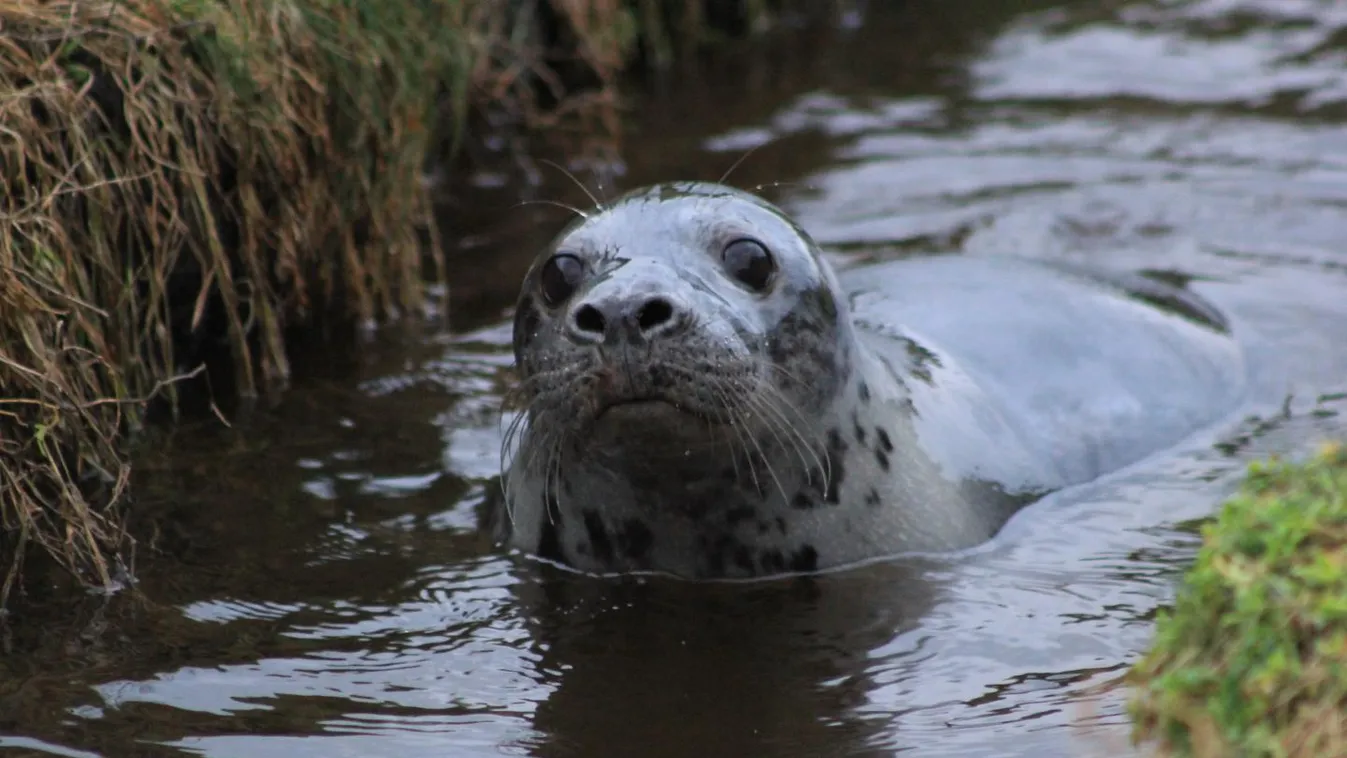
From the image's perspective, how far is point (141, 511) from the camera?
16.6 ft

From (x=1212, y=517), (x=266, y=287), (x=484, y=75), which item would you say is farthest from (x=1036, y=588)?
(x=484, y=75)

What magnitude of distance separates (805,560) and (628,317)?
0.86m

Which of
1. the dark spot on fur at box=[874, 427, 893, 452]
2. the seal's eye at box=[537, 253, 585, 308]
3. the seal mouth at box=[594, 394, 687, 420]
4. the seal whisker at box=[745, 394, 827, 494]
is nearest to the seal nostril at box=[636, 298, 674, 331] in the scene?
the seal mouth at box=[594, 394, 687, 420]

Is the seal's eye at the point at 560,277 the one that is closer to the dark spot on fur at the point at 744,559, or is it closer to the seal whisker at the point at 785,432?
the seal whisker at the point at 785,432

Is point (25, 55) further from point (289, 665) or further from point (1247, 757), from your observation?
point (1247, 757)

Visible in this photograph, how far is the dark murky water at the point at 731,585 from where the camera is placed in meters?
3.88

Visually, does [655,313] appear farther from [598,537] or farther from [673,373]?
[598,537]

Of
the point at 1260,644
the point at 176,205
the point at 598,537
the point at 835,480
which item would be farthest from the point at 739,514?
the point at 1260,644

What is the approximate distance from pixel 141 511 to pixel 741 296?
1718 mm

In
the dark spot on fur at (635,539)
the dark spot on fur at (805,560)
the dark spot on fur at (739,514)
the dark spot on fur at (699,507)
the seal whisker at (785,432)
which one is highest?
the seal whisker at (785,432)

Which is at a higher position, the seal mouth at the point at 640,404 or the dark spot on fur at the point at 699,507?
the seal mouth at the point at 640,404

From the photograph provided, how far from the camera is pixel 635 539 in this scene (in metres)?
4.67

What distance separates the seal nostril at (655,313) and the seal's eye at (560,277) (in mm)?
378

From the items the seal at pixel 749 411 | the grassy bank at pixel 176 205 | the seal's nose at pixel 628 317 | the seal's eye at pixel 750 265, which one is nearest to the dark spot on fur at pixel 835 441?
the seal at pixel 749 411
